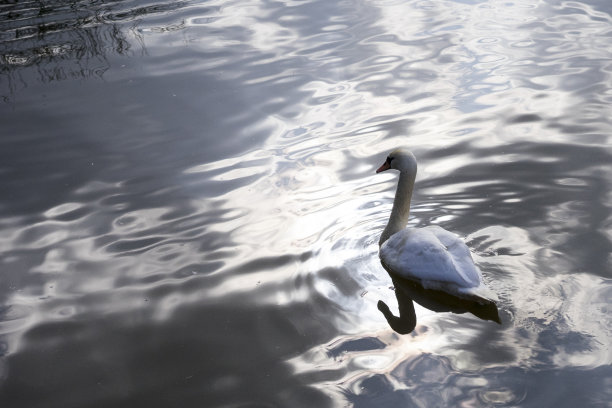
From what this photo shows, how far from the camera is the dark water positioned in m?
4.36

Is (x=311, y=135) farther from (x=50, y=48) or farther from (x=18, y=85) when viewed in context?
(x=50, y=48)

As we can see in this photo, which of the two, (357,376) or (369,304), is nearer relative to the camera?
(357,376)

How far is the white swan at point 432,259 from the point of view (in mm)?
4723

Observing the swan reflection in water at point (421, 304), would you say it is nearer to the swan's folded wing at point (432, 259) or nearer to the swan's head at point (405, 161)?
the swan's folded wing at point (432, 259)

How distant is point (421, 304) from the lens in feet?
16.5

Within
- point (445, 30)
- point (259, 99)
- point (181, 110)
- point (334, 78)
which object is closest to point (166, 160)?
point (181, 110)

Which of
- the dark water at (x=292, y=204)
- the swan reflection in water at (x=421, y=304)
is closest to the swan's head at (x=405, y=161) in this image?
the dark water at (x=292, y=204)

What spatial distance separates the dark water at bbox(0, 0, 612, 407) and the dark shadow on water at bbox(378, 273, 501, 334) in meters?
0.07

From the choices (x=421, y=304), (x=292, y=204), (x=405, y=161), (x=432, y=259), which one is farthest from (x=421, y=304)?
(x=292, y=204)

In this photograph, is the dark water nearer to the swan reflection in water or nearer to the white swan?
the swan reflection in water

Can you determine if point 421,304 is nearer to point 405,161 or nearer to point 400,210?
point 400,210

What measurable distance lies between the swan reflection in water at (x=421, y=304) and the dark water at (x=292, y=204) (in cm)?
8

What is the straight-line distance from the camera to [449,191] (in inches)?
252

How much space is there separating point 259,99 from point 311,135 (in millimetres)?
1282
